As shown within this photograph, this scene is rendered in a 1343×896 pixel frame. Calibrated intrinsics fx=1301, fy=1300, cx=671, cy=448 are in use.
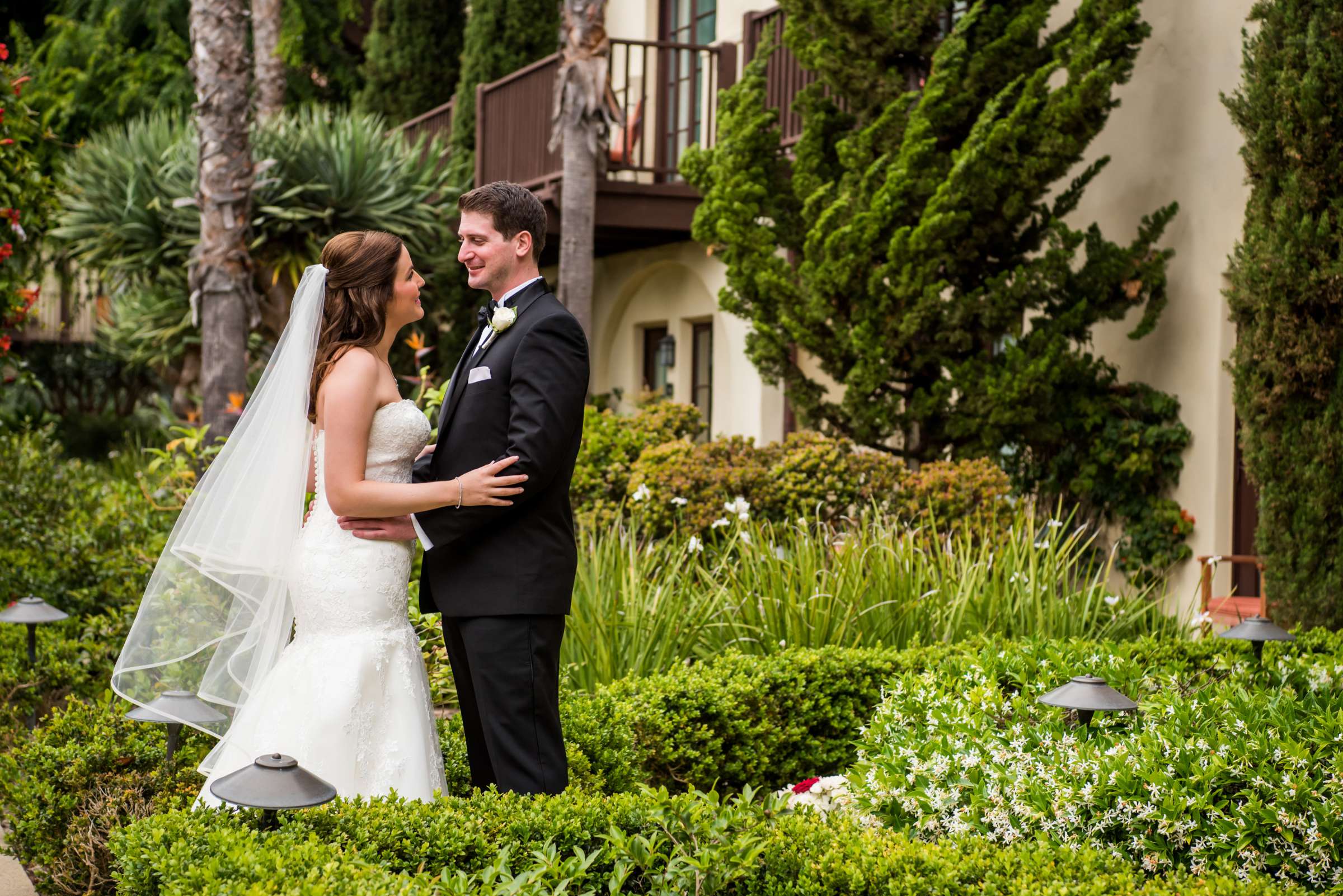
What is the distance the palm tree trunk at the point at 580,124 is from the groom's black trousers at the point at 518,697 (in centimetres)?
707

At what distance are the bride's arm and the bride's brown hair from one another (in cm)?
6

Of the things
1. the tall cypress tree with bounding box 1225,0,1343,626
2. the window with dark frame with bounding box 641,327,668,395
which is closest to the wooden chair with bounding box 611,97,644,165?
the window with dark frame with bounding box 641,327,668,395

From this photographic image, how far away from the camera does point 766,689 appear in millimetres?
4895

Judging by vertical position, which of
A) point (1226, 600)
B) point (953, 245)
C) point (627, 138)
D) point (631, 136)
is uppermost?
point (631, 136)

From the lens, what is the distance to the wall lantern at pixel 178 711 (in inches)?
148

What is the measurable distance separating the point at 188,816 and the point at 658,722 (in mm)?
1845

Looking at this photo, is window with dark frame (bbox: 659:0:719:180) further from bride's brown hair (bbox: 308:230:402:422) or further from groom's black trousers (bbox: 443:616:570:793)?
groom's black trousers (bbox: 443:616:570:793)

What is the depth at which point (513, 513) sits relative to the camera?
135 inches

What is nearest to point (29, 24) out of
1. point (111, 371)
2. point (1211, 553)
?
point (111, 371)

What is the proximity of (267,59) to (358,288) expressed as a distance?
13.8 metres

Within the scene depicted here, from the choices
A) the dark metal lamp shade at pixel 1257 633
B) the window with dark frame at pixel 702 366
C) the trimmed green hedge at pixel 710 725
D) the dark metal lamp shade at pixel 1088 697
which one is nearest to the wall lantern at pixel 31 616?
the trimmed green hedge at pixel 710 725

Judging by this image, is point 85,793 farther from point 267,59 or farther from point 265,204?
point 267,59

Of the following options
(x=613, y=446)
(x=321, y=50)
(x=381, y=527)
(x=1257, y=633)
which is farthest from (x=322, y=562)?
(x=321, y=50)

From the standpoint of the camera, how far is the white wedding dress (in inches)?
137
